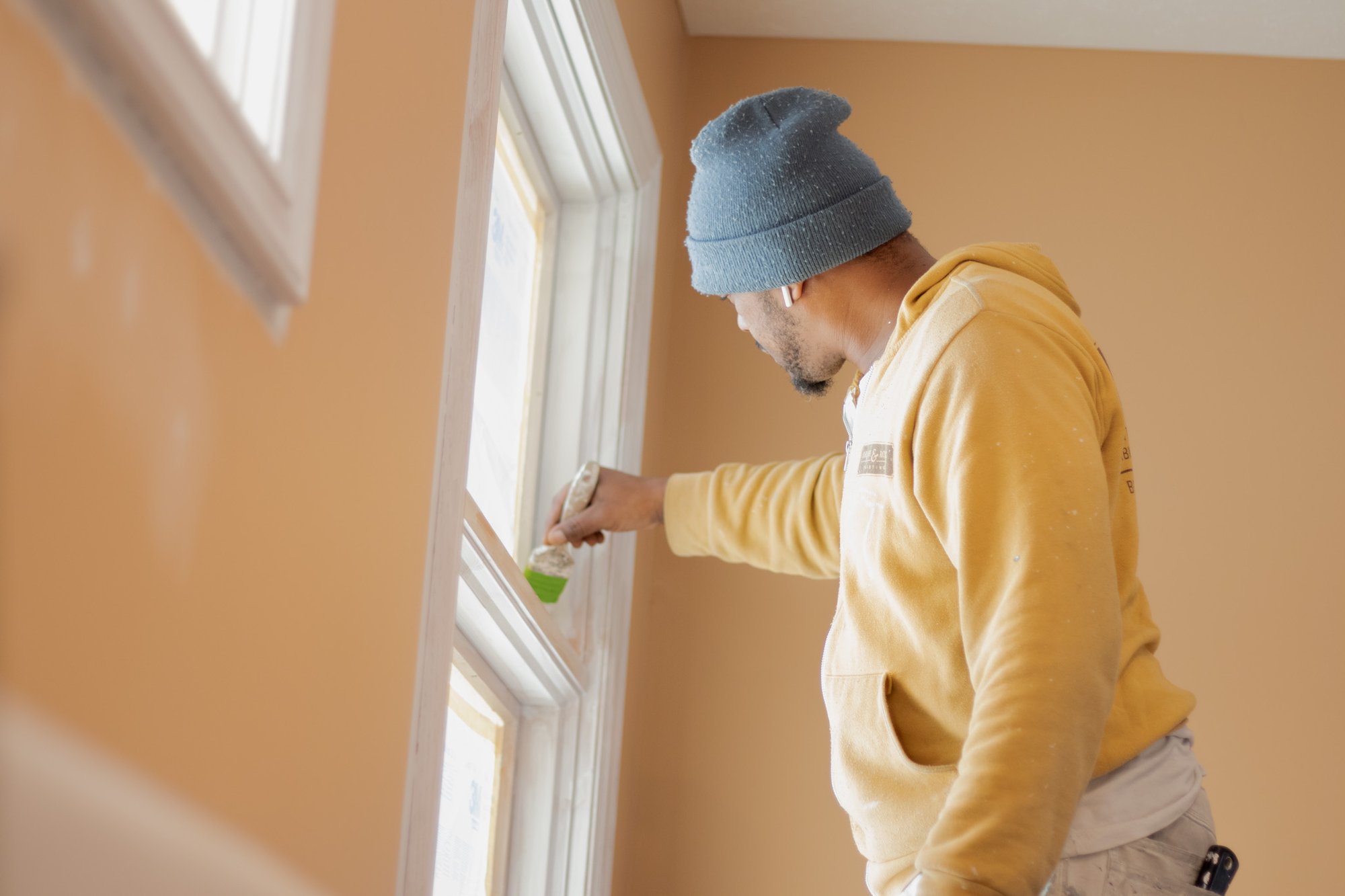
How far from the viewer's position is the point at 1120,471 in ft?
4.38

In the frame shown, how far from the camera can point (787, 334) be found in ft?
5.54

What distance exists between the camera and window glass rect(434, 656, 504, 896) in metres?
1.67

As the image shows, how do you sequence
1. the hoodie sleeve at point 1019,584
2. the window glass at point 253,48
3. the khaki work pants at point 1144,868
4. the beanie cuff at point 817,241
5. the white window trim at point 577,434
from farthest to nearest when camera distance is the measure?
the beanie cuff at point 817,241 < the white window trim at point 577,434 < the khaki work pants at point 1144,868 < the hoodie sleeve at point 1019,584 < the window glass at point 253,48

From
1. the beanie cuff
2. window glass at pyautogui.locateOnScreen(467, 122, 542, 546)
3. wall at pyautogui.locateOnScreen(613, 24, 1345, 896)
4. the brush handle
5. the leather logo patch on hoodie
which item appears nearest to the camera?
the leather logo patch on hoodie

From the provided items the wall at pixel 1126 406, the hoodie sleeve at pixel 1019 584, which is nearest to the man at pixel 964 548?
the hoodie sleeve at pixel 1019 584

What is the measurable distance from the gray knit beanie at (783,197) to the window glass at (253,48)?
33.5 inches

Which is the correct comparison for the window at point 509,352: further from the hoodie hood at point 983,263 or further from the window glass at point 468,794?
the hoodie hood at point 983,263

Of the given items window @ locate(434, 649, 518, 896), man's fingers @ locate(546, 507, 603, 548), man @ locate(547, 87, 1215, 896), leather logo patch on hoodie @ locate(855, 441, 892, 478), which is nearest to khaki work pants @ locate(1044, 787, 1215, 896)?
man @ locate(547, 87, 1215, 896)

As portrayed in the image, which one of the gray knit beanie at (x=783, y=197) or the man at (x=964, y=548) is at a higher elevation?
the gray knit beanie at (x=783, y=197)

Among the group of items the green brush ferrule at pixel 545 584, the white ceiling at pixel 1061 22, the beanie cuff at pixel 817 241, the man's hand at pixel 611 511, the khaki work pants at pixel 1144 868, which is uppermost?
the white ceiling at pixel 1061 22

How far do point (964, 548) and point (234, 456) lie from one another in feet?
2.05

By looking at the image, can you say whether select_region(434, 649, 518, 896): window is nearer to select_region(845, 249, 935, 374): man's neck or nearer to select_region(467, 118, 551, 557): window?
select_region(467, 118, 551, 557): window

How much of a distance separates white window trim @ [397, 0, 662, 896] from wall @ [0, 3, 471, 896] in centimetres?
19

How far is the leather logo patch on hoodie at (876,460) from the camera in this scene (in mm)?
1297
